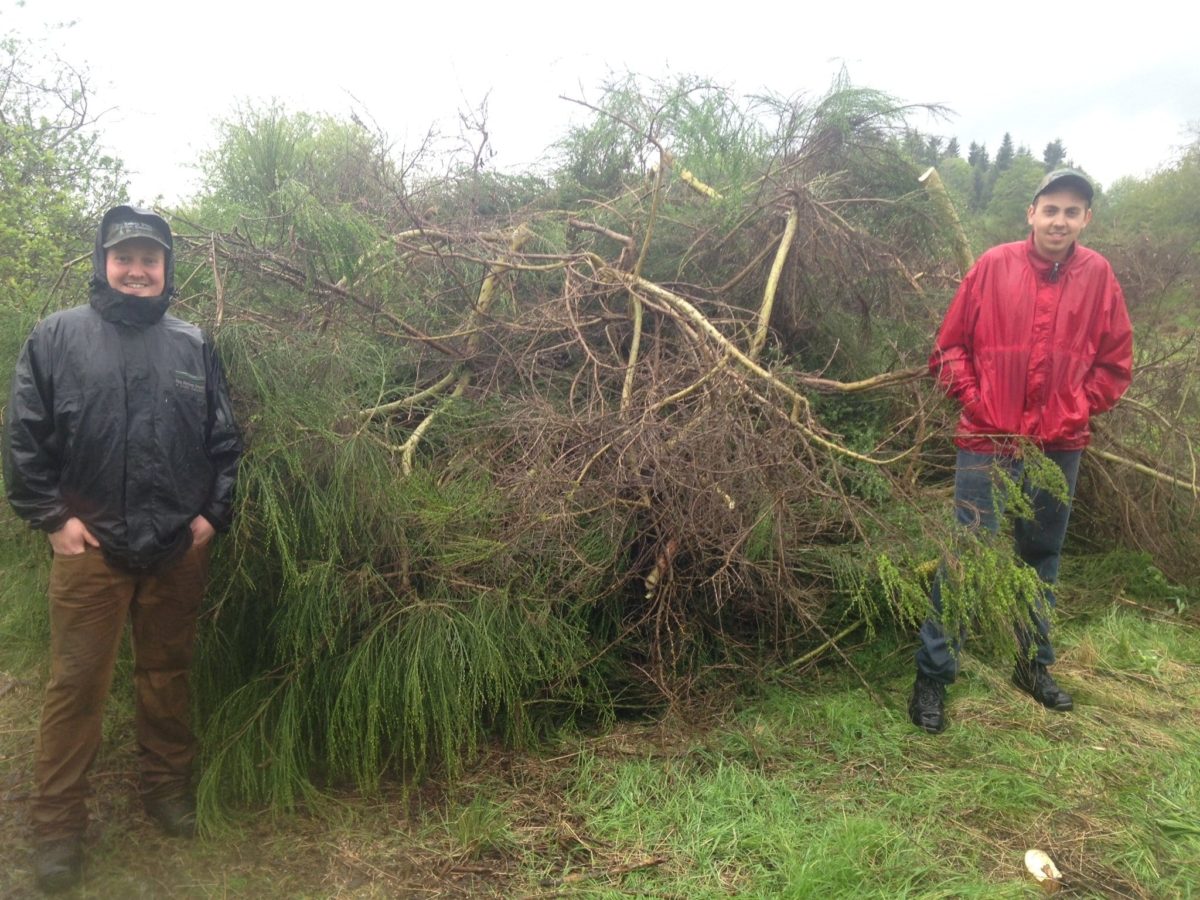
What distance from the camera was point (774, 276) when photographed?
4.12m

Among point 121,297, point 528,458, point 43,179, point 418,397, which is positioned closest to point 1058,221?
point 528,458

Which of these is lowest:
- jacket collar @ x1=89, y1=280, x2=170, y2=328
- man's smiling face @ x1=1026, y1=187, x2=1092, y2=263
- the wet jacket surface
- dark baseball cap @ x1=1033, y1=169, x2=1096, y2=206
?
the wet jacket surface

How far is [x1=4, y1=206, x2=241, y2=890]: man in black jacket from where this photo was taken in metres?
2.35

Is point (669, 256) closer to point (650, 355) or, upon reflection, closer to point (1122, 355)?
point (650, 355)

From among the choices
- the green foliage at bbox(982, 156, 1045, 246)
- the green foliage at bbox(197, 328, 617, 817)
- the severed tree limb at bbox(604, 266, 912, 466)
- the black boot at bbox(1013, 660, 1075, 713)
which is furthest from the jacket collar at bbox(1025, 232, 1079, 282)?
the green foliage at bbox(982, 156, 1045, 246)

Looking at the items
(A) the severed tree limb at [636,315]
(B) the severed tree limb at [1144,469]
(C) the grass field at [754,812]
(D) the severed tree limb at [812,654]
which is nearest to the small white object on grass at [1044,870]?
(C) the grass field at [754,812]

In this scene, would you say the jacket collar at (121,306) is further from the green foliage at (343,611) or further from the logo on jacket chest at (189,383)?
the green foliage at (343,611)

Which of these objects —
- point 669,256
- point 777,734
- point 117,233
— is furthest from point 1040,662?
point 117,233

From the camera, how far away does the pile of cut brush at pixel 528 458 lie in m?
2.83

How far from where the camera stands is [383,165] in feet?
14.4

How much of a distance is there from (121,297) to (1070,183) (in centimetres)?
330

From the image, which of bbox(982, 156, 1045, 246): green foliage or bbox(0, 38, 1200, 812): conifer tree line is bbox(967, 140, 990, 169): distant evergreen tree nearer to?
bbox(982, 156, 1045, 246): green foliage

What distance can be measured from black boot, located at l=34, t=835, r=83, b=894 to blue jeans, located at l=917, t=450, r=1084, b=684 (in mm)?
2965

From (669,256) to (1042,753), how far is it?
2984mm
